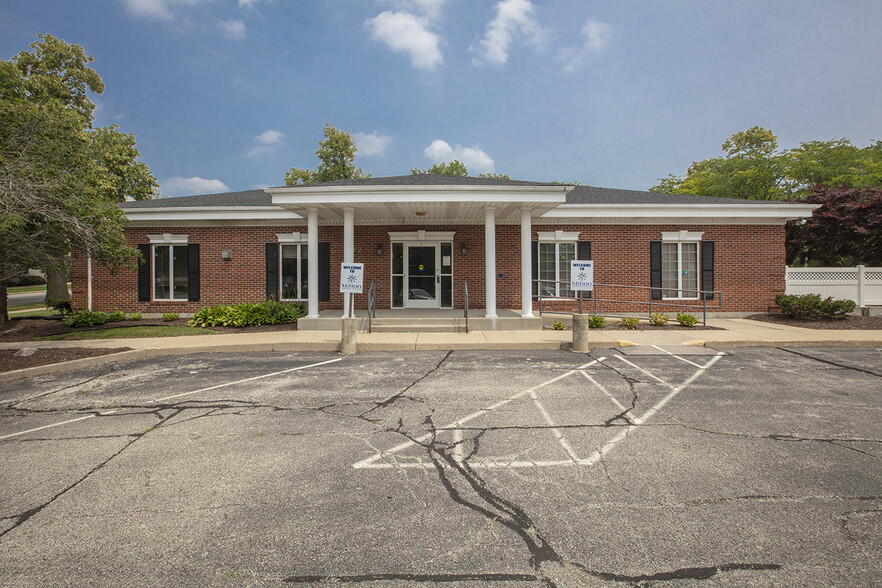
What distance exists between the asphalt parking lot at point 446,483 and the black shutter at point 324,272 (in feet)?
25.8

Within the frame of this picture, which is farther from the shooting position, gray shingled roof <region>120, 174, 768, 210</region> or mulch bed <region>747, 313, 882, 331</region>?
gray shingled roof <region>120, 174, 768, 210</region>

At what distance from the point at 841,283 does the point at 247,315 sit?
19.5m

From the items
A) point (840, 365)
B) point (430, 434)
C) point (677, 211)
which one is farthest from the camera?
point (677, 211)

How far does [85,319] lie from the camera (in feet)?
42.4

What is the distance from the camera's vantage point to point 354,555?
259 centimetres

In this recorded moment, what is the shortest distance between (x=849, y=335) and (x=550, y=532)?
40.3 ft

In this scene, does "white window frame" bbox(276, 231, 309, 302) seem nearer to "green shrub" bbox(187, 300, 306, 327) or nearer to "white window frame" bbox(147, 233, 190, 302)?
"green shrub" bbox(187, 300, 306, 327)

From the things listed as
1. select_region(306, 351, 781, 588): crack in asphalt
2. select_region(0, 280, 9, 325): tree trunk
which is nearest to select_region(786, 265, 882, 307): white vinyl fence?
select_region(306, 351, 781, 588): crack in asphalt

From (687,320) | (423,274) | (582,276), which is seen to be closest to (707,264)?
(687,320)

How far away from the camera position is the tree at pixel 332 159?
115ft

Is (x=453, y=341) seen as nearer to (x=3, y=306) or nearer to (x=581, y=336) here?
(x=581, y=336)

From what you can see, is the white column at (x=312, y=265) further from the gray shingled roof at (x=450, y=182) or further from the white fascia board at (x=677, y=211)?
the white fascia board at (x=677, y=211)

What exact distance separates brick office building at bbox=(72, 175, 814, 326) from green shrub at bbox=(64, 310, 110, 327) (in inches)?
56.6

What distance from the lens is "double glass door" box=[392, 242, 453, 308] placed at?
14.5 m
